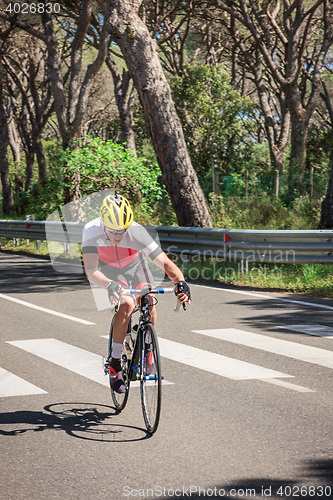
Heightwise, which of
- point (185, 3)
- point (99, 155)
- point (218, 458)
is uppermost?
point (185, 3)

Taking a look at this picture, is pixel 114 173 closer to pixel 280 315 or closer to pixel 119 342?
pixel 280 315

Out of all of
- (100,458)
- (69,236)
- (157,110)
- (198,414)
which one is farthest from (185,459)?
(69,236)

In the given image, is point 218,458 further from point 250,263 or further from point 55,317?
point 250,263

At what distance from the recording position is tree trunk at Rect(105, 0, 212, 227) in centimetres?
1474

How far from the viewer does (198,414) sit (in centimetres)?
527

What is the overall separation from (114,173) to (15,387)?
1119 cm

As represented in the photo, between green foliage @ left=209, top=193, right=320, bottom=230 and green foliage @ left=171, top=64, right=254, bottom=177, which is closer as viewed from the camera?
green foliage @ left=209, top=193, right=320, bottom=230

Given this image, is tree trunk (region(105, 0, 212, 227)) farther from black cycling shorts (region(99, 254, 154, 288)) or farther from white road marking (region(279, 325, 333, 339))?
black cycling shorts (region(99, 254, 154, 288))

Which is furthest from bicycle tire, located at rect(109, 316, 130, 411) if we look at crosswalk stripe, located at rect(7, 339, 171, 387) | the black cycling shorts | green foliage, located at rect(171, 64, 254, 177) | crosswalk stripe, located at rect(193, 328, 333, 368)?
green foliage, located at rect(171, 64, 254, 177)

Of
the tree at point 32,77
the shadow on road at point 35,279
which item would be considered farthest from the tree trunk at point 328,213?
the tree at point 32,77

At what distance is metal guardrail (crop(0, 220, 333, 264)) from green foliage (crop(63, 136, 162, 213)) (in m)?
2.92

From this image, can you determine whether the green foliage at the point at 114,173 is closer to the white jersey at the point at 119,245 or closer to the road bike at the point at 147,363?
the white jersey at the point at 119,245

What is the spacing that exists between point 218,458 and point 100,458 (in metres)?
0.76

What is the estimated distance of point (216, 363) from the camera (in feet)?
22.2
